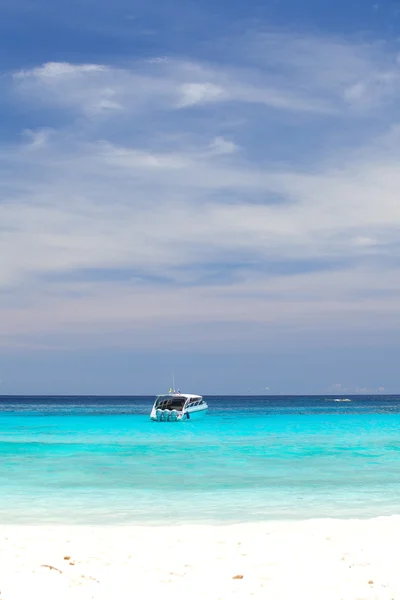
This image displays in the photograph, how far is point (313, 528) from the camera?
42.2ft

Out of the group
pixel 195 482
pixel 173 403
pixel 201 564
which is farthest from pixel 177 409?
pixel 201 564

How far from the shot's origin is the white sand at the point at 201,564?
7.98 metres

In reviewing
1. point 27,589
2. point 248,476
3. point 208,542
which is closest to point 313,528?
point 208,542

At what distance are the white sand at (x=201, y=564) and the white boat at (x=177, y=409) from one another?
Result: 56.7 meters

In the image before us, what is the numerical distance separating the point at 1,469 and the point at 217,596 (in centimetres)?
2073

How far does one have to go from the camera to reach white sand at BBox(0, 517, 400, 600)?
7.98m

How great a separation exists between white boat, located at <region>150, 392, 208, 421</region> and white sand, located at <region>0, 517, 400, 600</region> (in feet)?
186

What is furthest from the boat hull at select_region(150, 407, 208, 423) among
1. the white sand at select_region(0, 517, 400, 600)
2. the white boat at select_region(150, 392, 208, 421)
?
the white sand at select_region(0, 517, 400, 600)

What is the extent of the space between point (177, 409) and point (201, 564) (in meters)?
62.7

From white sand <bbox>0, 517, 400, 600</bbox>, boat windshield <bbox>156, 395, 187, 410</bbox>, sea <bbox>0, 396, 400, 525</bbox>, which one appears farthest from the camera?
boat windshield <bbox>156, 395, 187, 410</bbox>

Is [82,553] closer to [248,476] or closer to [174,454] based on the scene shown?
[248,476]

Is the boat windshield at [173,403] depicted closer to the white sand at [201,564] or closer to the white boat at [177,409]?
the white boat at [177,409]

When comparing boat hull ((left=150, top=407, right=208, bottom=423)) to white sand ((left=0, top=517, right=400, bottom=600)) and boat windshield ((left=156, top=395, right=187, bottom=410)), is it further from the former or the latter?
white sand ((left=0, top=517, right=400, bottom=600))

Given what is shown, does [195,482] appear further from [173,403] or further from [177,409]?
[173,403]
